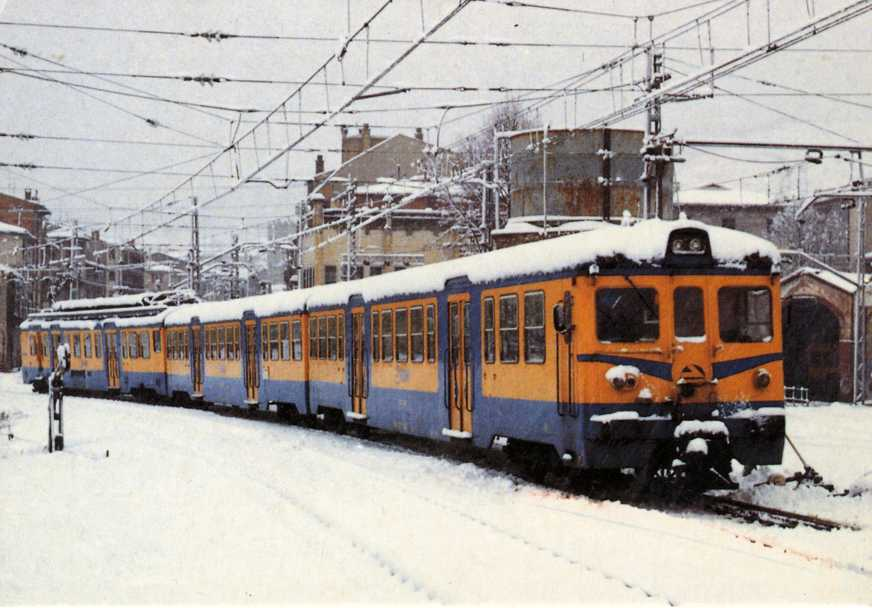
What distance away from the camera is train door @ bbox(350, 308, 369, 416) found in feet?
68.0

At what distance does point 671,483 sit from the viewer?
512 inches

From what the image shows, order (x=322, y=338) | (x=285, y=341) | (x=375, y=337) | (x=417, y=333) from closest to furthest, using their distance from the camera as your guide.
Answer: (x=417, y=333) → (x=375, y=337) → (x=322, y=338) → (x=285, y=341)

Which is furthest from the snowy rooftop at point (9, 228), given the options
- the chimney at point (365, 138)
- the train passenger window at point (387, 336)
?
the chimney at point (365, 138)

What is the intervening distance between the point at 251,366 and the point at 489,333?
1338cm

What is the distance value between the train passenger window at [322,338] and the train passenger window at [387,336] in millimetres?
3398

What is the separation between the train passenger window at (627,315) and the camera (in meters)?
12.8

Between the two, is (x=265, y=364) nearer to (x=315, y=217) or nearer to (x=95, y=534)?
(x=95, y=534)

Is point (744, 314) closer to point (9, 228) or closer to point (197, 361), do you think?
point (197, 361)

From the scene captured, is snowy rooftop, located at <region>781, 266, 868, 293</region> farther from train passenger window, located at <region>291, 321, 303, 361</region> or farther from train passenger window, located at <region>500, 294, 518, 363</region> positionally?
train passenger window, located at <region>500, 294, 518, 363</region>

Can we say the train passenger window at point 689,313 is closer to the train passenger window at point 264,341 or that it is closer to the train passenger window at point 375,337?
the train passenger window at point 375,337

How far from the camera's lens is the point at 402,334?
61.6 ft

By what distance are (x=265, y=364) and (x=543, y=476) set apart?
13.1m

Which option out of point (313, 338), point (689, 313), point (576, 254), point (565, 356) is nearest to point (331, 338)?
point (313, 338)

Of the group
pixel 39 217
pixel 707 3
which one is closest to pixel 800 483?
pixel 707 3
